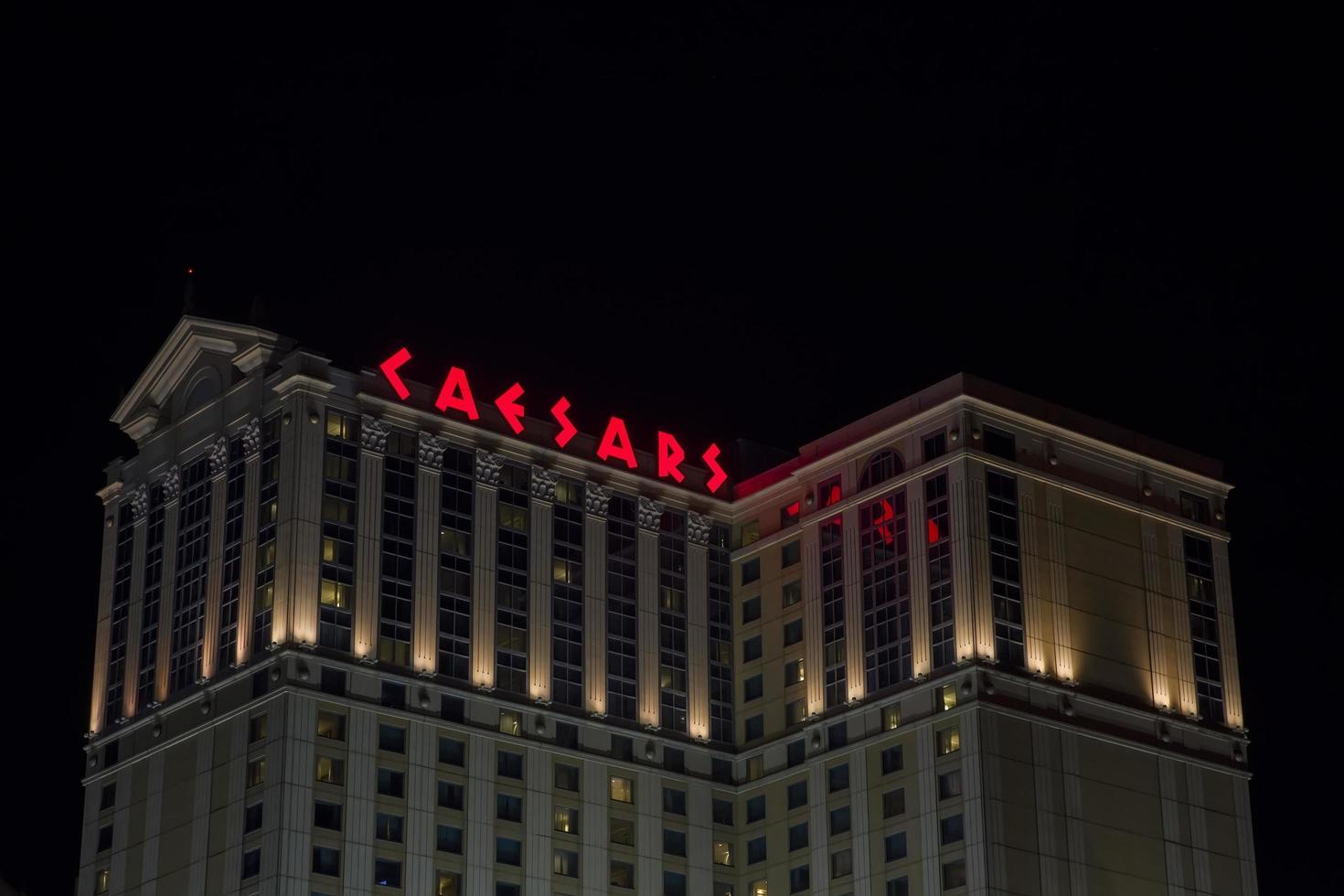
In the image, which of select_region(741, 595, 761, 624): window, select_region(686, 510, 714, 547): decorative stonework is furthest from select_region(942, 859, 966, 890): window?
select_region(686, 510, 714, 547): decorative stonework

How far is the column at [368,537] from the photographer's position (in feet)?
542

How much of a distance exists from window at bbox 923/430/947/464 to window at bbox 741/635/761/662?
2047cm

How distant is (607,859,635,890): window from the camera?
171000 millimetres

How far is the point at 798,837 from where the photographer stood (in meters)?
174

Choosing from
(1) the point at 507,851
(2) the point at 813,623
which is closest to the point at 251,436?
(1) the point at 507,851

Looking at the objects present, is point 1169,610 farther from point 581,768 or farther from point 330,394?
point 330,394

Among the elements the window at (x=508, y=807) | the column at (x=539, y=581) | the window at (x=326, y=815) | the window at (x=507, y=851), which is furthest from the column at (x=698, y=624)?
the window at (x=326, y=815)

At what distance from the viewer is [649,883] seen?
17238 cm

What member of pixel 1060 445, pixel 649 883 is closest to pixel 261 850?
pixel 649 883

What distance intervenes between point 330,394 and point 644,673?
30.1 meters

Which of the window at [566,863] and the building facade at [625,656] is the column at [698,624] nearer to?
the building facade at [625,656]

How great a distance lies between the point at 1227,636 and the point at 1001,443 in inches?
914

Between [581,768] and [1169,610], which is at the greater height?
[1169,610]

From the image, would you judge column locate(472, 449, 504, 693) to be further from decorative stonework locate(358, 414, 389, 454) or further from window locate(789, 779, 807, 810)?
window locate(789, 779, 807, 810)
